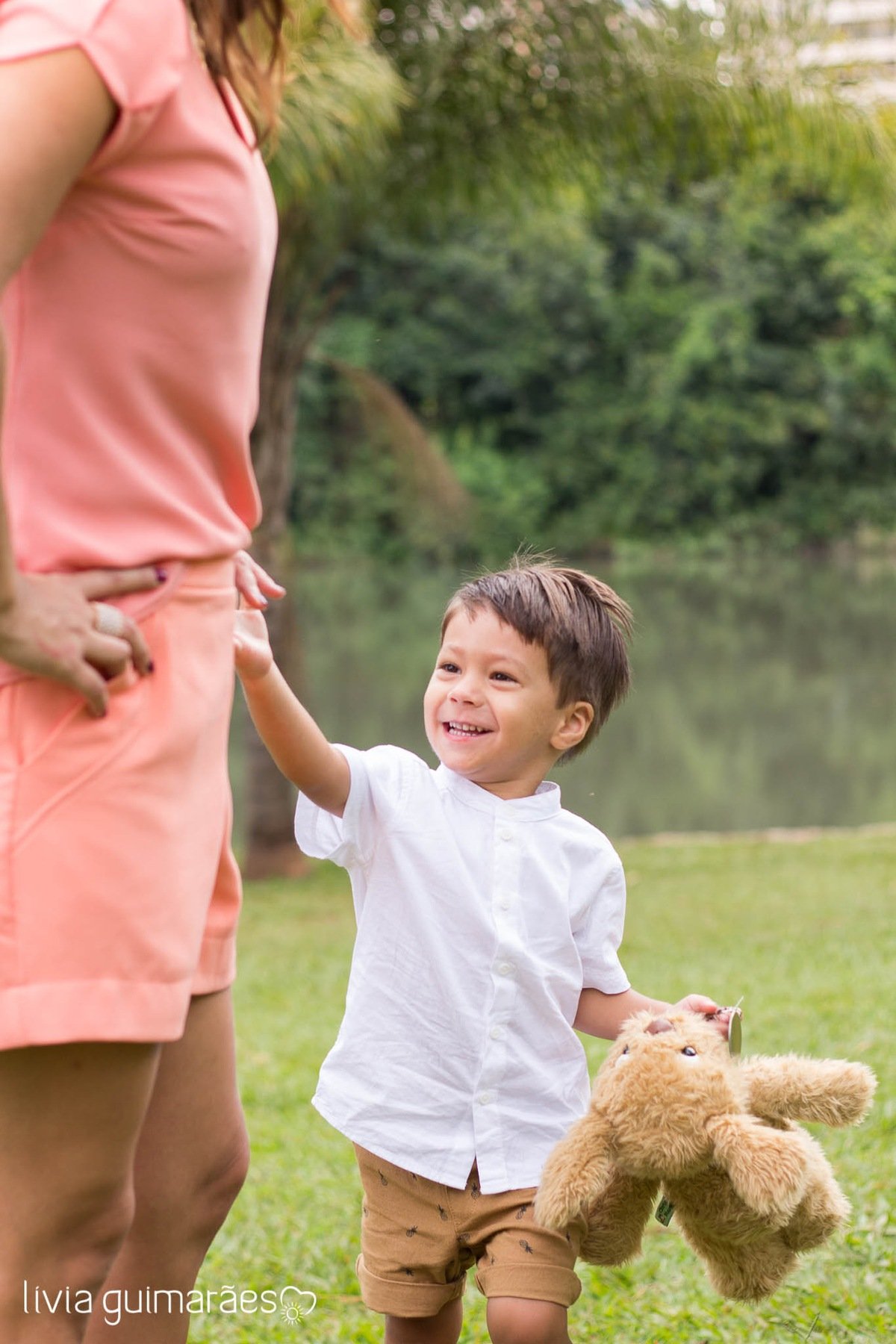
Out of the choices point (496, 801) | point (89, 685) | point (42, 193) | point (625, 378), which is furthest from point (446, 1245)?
point (625, 378)

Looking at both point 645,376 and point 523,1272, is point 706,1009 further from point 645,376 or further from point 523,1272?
point 645,376

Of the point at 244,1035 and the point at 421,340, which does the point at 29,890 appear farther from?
the point at 421,340

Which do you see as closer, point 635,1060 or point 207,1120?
point 207,1120

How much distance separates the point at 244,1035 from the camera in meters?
5.85

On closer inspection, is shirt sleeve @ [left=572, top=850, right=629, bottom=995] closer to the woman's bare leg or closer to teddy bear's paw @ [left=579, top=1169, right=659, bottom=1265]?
teddy bear's paw @ [left=579, top=1169, right=659, bottom=1265]

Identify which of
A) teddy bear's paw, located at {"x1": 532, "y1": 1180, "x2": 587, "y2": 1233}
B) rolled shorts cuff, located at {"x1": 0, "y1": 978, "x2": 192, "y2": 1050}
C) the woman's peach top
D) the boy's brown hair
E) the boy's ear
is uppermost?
the woman's peach top

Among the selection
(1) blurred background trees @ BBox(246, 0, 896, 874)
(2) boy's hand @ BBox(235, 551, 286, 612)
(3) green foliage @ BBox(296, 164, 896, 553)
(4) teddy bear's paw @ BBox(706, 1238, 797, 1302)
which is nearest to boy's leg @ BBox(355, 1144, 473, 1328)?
(4) teddy bear's paw @ BBox(706, 1238, 797, 1302)

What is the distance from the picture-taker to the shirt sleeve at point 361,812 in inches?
78.0

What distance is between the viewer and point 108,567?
1.27 meters

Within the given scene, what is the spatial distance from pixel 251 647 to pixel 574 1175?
699 millimetres

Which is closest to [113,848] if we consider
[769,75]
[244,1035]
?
[244,1035]

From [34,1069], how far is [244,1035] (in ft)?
15.5

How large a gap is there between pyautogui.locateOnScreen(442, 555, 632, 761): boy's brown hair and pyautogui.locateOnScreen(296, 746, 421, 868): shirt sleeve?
221 millimetres

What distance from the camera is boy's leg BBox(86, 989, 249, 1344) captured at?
5.04 ft
